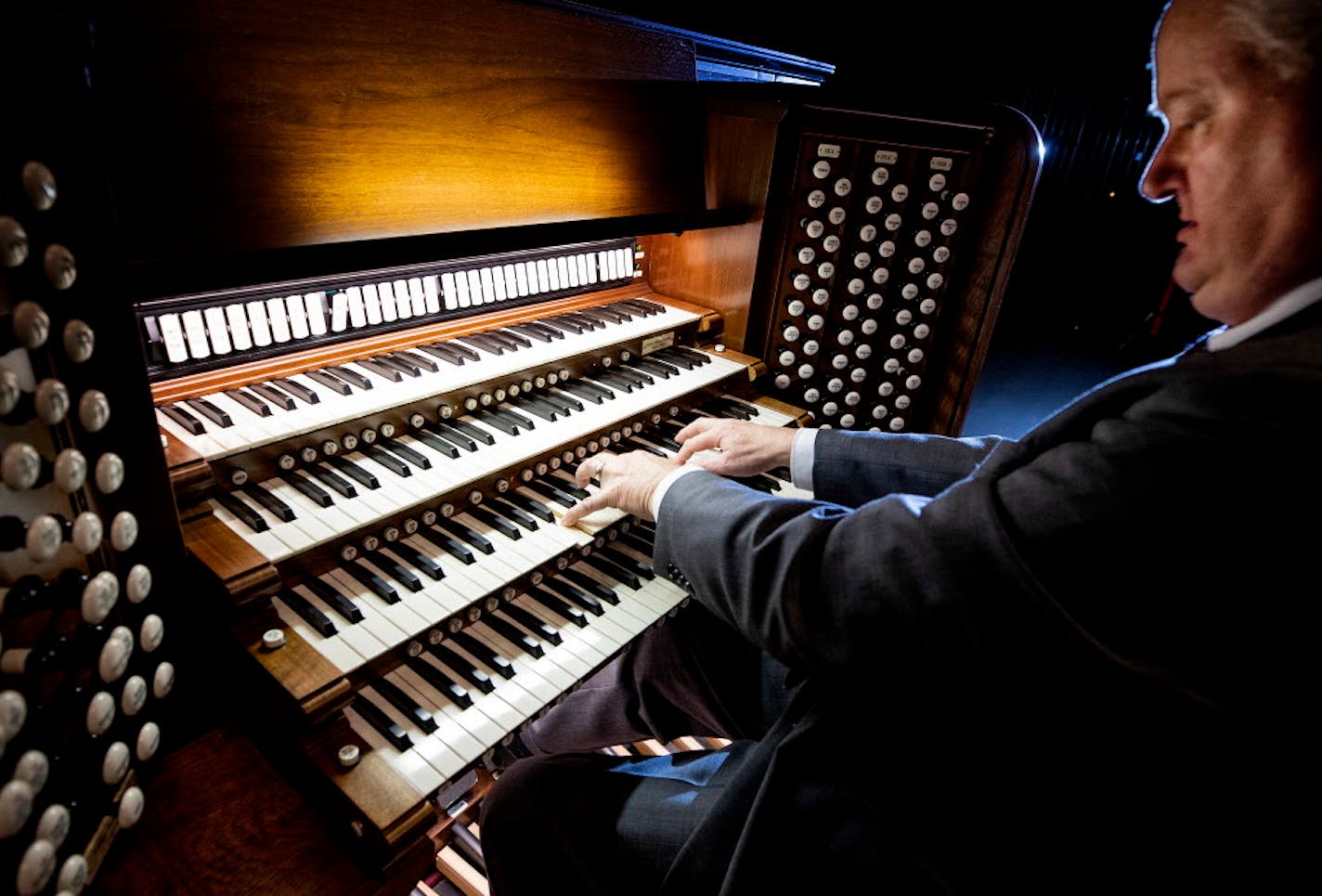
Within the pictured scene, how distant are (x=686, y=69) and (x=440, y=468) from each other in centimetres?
169

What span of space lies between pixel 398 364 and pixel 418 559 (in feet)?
1.87

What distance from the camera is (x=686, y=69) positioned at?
7.63 ft

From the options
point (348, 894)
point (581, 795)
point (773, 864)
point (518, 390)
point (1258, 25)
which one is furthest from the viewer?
point (518, 390)

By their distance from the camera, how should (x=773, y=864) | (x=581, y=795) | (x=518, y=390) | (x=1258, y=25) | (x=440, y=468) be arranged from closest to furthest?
(x=1258, y=25) < (x=773, y=864) < (x=581, y=795) < (x=440, y=468) < (x=518, y=390)

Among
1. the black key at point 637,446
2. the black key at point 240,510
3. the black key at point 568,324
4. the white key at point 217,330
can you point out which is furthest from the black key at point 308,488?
the black key at point 568,324

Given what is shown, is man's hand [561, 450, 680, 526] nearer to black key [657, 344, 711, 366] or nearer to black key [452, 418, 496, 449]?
black key [452, 418, 496, 449]

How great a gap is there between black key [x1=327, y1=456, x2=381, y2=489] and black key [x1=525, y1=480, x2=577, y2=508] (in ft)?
1.30

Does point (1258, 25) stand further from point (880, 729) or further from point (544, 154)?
point (544, 154)

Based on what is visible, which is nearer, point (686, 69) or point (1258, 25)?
point (1258, 25)

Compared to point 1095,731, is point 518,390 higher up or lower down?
lower down

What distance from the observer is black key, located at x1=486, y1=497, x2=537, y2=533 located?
158 cm

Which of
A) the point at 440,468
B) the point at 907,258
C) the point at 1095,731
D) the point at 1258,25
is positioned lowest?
the point at 440,468

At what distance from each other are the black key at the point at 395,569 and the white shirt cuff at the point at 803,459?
0.92 metres

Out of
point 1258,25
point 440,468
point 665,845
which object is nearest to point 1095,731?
point 665,845
